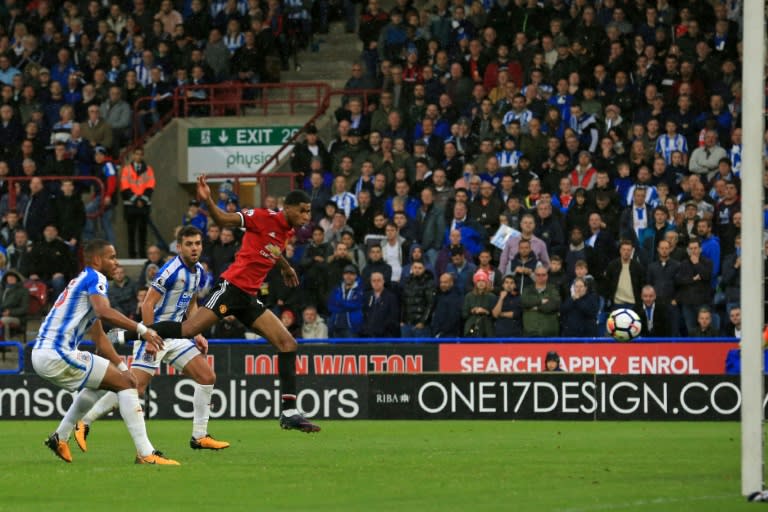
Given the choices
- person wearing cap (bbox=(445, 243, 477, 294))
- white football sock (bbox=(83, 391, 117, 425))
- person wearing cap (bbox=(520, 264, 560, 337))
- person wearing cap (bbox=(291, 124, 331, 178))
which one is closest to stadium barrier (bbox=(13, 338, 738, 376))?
person wearing cap (bbox=(520, 264, 560, 337))

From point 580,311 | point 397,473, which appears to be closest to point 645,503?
point 397,473

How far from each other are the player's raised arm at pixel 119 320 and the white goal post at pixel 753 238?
4.55m

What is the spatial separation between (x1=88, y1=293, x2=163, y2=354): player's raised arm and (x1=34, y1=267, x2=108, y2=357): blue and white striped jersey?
0.49 feet

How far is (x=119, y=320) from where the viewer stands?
1138 cm

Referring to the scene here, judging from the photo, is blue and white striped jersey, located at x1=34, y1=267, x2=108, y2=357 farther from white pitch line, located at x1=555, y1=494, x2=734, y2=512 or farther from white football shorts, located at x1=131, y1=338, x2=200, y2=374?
white pitch line, located at x1=555, y1=494, x2=734, y2=512

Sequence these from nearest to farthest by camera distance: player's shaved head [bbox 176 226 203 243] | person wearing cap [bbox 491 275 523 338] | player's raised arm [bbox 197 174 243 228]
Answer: player's raised arm [bbox 197 174 243 228] → player's shaved head [bbox 176 226 203 243] → person wearing cap [bbox 491 275 523 338]

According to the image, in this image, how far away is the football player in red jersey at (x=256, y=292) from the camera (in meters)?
13.3

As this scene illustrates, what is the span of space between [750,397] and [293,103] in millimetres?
21112

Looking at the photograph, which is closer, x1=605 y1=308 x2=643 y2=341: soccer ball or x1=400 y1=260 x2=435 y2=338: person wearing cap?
x1=605 y1=308 x2=643 y2=341: soccer ball

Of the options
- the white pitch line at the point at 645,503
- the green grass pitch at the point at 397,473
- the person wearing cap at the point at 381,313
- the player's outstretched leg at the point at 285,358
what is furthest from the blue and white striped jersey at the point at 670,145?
the white pitch line at the point at 645,503

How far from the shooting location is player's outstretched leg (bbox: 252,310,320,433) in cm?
1336

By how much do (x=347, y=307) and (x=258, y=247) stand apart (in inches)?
328

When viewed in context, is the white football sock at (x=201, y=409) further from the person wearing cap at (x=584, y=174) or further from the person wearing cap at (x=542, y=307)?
the person wearing cap at (x=584, y=174)

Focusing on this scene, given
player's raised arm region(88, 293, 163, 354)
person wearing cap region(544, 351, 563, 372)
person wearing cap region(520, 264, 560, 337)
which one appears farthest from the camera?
person wearing cap region(520, 264, 560, 337)
